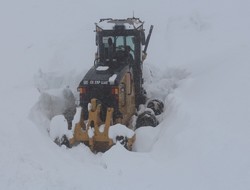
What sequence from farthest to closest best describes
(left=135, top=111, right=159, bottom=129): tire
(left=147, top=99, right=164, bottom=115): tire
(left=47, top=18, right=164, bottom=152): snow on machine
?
(left=147, top=99, right=164, bottom=115): tire, (left=135, top=111, right=159, bottom=129): tire, (left=47, top=18, right=164, bottom=152): snow on machine

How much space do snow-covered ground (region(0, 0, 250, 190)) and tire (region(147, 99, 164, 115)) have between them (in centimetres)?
46

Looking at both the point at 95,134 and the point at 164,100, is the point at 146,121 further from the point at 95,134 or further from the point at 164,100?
the point at 164,100

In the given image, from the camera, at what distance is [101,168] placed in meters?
6.99

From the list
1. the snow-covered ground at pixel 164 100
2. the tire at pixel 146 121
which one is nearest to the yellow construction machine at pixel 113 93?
the tire at pixel 146 121

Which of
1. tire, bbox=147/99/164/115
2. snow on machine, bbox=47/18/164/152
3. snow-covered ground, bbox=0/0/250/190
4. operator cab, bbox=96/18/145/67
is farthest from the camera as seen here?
tire, bbox=147/99/164/115

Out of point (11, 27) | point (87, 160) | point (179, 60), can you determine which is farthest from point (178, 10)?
point (87, 160)

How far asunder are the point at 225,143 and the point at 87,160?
2.45 m

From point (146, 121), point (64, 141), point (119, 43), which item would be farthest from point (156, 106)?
point (64, 141)

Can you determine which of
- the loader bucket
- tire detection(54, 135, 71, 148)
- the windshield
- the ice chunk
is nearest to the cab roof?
the windshield

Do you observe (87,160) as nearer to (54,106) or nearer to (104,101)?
(104,101)

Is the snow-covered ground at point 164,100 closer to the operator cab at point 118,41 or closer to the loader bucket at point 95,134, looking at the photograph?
the loader bucket at point 95,134

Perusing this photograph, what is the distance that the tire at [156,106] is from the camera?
10.7 meters

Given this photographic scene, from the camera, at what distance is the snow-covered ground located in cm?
623

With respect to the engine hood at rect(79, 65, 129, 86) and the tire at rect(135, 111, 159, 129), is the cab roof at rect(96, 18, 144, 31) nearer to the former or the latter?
the engine hood at rect(79, 65, 129, 86)
